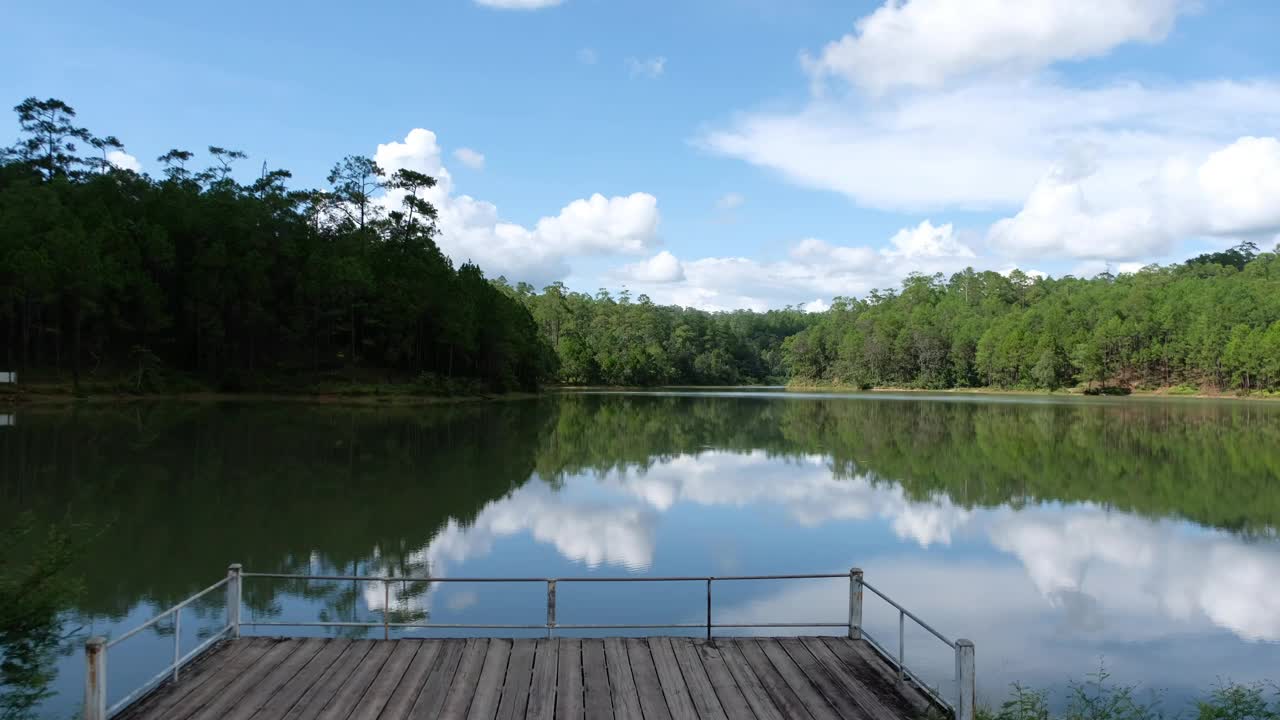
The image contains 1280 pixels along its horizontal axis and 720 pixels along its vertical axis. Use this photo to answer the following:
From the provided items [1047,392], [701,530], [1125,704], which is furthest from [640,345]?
[1125,704]

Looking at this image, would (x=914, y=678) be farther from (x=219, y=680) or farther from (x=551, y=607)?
(x=219, y=680)

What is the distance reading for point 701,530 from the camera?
16.1 meters

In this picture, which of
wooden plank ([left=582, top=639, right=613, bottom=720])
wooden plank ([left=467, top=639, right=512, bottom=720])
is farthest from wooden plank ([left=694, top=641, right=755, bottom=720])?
wooden plank ([left=467, top=639, right=512, bottom=720])

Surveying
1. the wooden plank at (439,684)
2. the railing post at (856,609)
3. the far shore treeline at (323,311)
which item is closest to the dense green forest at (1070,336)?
the far shore treeline at (323,311)

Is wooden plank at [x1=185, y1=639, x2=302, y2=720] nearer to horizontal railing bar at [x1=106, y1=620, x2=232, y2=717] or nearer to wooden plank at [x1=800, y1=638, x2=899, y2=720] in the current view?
horizontal railing bar at [x1=106, y1=620, x2=232, y2=717]

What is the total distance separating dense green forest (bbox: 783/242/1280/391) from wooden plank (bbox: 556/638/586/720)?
90.0 metres

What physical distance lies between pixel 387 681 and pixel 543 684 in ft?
3.91

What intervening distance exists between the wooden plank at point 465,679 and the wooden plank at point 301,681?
94 centimetres

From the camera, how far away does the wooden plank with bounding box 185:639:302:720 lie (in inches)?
222

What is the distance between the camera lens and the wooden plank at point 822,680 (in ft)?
19.1

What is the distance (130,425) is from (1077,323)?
3767 inches

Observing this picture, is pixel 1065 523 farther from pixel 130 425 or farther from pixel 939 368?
pixel 939 368

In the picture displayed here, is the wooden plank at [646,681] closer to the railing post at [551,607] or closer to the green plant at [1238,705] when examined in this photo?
the railing post at [551,607]

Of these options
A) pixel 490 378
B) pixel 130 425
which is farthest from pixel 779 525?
pixel 490 378
